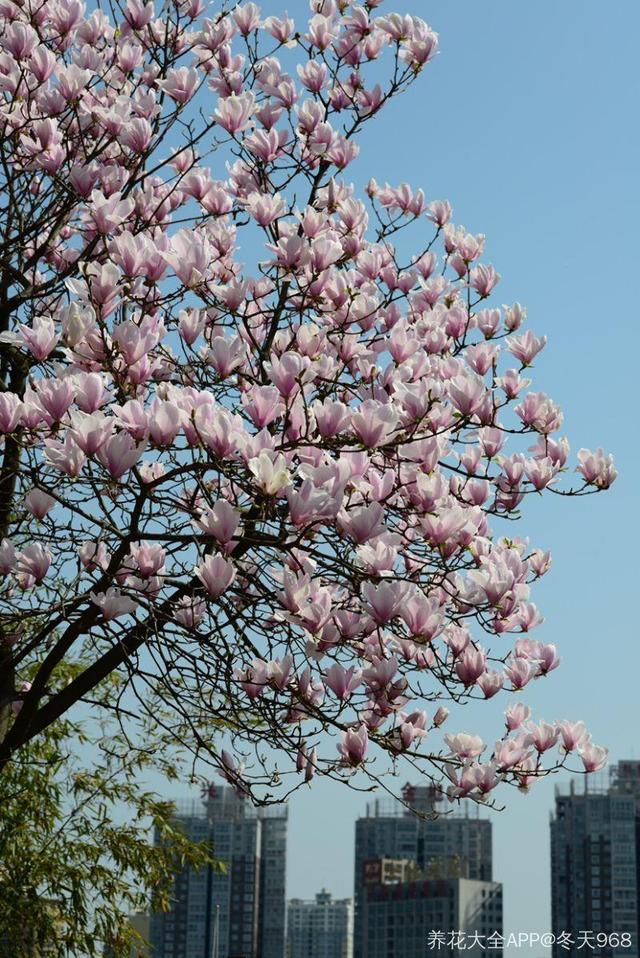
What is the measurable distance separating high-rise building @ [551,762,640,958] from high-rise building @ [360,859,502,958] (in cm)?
356

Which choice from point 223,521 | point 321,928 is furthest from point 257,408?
point 321,928

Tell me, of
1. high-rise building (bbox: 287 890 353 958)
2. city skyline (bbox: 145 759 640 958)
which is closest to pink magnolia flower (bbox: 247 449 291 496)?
city skyline (bbox: 145 759 640 958)

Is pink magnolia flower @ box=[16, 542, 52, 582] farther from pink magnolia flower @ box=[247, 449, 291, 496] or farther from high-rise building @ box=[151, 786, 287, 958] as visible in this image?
high-rise building @ box=[151, 786, 287, 958]

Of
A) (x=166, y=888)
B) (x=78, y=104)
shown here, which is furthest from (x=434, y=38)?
(x=166, y=888)

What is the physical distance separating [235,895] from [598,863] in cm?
2232

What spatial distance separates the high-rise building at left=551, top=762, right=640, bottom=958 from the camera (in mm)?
65562

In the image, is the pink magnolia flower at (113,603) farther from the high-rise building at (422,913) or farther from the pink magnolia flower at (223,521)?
the high-rise building at (422,913)

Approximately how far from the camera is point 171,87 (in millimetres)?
4070

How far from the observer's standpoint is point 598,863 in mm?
67625

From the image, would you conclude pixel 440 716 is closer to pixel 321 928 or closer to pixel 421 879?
pixel 421 879

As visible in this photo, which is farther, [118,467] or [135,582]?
[135,582]

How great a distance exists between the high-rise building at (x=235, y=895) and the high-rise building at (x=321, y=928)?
24.6m

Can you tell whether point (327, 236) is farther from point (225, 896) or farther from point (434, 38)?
point (225, 896)

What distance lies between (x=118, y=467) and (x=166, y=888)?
4.74m
